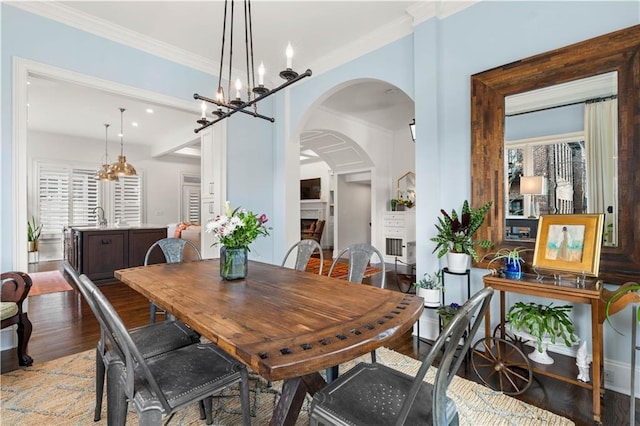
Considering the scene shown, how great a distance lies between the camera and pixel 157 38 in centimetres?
324

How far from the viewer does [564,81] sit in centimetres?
212

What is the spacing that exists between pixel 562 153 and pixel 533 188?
30 centimetres

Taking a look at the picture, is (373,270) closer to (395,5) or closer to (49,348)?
(395,5)

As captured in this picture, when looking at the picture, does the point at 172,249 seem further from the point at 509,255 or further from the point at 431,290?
the point at 509,255

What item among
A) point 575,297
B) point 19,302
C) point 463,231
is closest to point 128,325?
point 19,302

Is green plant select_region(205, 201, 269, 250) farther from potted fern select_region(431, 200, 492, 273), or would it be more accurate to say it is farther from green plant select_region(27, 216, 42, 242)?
green plant select_region(27, 216, 42, 242)

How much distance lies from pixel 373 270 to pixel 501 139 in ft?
12.4

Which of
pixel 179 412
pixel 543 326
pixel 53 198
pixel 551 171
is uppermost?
pixel 53 198

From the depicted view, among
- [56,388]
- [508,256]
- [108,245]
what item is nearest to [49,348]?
[56,388]

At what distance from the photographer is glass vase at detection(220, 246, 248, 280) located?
1842 millimetres

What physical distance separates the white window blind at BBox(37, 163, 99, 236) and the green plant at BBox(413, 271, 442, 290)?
326 inches

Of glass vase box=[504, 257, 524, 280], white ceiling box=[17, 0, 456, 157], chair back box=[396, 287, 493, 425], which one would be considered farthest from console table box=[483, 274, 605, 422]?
white ceiling box=[17, 0, 456, 157]

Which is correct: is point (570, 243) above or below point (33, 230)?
above

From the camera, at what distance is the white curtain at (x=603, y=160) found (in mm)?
1947
